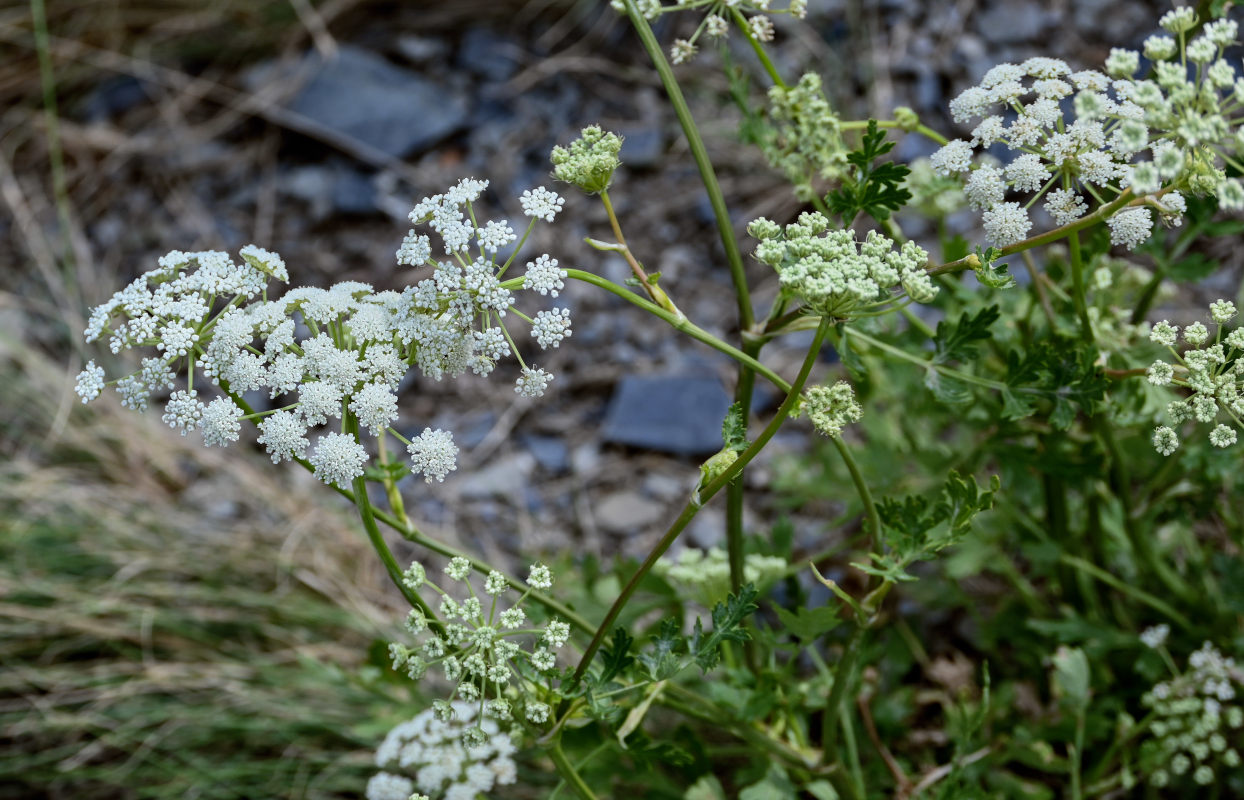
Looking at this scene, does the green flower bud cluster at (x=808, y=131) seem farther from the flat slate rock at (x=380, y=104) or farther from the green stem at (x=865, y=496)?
the flat slate rock at (x=380, y=104)

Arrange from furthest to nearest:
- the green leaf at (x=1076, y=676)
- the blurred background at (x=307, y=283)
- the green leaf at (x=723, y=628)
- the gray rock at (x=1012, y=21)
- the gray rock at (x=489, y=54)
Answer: the gray rock at (x=489, y=54) → the gray rock at (x=1012, y=21) → the blurred background at (x=307, y=283) → the green leaf at (x=1076, y=676) → the green leaf at (x=723, y=628)

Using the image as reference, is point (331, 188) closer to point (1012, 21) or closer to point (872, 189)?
point (1012, 21)

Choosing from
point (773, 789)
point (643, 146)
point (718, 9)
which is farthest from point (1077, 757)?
point (643, 146)

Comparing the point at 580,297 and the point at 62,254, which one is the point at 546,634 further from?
the point at 62,254

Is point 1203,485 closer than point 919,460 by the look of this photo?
Yes

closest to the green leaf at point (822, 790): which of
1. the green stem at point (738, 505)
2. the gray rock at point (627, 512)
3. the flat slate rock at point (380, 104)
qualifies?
the green stem at point (738, 505)

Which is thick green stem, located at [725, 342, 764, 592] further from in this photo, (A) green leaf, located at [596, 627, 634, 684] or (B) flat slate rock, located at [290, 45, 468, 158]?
(B) flat slate rock, located at [290, 45, 468, 158]

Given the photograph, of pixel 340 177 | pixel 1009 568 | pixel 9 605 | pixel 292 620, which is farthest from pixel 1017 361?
pixel 340 177
